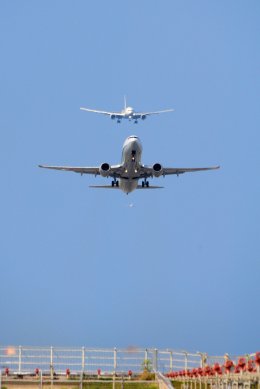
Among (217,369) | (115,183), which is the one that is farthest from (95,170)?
(217,369)

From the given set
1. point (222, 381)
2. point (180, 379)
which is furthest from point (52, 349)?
point (222, 381)

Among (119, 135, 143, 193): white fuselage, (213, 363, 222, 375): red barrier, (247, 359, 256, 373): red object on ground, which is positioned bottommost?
(247, 359, 256, 373): red object on ground

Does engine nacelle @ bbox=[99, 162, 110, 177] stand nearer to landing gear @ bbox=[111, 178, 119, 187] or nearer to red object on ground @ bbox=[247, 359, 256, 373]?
landing gear @ bbox=[111, 178, 119, 187]

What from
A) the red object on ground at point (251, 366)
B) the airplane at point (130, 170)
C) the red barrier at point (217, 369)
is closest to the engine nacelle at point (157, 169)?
the airplane at point (130, 170)

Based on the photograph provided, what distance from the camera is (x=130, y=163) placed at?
93.0 m

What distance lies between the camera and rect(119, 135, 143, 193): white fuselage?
91.3 metres

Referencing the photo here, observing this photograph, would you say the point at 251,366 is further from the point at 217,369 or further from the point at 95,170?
the point at 95,170

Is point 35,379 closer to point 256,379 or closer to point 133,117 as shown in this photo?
point 256,379

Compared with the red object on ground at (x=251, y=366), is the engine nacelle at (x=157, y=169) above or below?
above

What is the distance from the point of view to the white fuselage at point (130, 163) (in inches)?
3595

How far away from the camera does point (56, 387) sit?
2482 inches

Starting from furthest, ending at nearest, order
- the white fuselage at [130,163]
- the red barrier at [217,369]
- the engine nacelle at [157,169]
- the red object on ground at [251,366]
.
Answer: the engine nacelle at [157,169] → the white fuselage at [130,163] → the red barrier at [217,369] → the red object on ground at [251,366]

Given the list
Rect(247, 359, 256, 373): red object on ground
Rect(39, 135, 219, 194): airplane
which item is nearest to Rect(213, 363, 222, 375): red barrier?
Rect(247, 359, 256, 373): red object on ground

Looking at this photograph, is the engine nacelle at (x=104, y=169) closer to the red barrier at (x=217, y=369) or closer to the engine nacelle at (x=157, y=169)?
the engine nacelle at (x=157, y=169)
